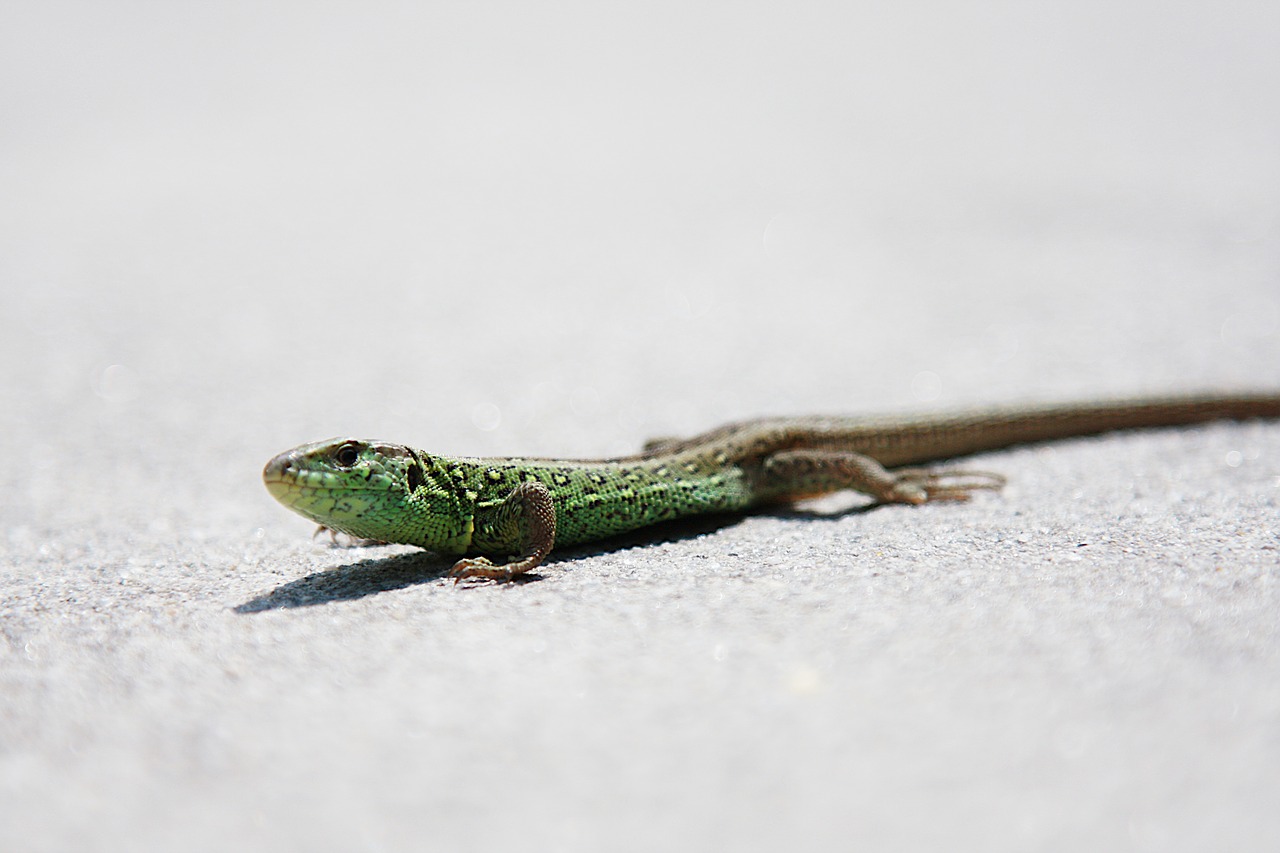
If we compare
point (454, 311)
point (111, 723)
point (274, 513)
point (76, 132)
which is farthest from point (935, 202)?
point (76, 132)

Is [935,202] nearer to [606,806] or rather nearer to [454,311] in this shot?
[454,311]

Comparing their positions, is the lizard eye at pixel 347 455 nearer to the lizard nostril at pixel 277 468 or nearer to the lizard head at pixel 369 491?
the lizard head at pixel 369 491

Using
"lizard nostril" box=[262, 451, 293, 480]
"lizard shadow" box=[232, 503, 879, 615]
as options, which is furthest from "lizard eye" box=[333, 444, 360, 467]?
"lizard shadow" box=[232, 503, 879, 615]

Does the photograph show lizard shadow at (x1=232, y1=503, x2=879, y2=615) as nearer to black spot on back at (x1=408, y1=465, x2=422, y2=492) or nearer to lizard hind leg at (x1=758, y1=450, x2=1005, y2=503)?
lizard hind leg at (x1=758, y1=450, x2=1005, y2=503)

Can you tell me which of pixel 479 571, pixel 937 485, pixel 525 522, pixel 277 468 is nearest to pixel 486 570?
pixel 479 571

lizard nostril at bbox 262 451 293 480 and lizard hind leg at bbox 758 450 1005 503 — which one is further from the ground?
lizard nostril at bbox 262 451 293 480

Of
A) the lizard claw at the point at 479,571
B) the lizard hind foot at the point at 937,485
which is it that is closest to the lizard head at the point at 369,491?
the lizard claw at the point at 479,571
